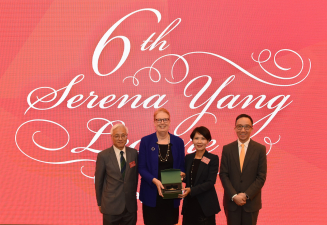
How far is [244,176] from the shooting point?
2.92 m

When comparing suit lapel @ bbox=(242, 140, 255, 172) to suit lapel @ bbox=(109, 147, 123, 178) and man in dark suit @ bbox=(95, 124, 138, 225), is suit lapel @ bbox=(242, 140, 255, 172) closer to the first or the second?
man in dark suit @ bbox=(95, 124, 138, 225)

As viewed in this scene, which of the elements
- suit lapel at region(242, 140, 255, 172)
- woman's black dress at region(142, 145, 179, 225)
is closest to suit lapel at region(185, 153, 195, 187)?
woman's black dress at region(142, 145, 179, 225)

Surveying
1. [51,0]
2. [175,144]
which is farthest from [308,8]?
[51,0]

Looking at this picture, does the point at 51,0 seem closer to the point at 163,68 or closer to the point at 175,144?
the point at 163,68

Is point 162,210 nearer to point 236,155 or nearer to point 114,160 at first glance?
point 114,160

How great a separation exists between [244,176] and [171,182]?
74cm

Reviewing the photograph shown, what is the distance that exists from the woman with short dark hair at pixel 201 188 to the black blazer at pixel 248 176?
0.16m

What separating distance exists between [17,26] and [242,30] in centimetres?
320

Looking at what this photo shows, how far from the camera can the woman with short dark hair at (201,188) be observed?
2846 millimetres

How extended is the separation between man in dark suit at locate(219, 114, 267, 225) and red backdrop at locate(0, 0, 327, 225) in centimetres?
126

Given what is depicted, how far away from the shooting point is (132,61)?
423 centimetres

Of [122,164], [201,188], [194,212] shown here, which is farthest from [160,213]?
[122,164]

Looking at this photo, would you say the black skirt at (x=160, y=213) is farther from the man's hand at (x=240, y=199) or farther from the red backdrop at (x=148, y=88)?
the red backdrop at (x=148, y=88)

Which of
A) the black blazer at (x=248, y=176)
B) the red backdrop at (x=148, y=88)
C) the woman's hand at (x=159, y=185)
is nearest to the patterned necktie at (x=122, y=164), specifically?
the woman's hand at (x=159, y=185)
